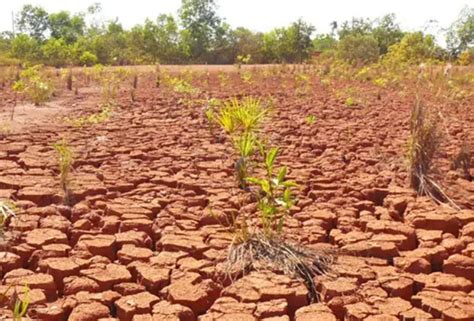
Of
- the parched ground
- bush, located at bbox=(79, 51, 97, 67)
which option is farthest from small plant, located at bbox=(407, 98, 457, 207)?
bush, located at bbox=(79, 51, 97, 67)

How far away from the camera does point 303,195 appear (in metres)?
3.89

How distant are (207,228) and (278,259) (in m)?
0.62

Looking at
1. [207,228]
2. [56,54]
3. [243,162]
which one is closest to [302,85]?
[243,162]

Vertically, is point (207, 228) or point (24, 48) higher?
point (24, 48)

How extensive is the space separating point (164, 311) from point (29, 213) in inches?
55.2

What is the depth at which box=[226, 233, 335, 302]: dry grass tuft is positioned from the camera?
267 centimetres

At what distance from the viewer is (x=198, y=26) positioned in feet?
81.9

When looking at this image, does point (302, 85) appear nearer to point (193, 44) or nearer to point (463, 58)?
point (463, 58)

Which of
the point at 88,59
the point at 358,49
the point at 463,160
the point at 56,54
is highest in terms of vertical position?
the point at 358,49

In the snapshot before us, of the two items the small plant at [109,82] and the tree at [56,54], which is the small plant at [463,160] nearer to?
the small plant at [109,82]

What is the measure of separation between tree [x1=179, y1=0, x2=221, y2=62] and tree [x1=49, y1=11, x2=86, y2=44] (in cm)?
584

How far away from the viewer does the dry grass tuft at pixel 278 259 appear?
267 cm

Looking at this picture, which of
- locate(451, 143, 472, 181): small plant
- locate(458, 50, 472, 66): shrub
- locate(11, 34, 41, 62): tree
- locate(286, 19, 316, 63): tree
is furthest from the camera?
locate(286, 19, 316, 63): tree

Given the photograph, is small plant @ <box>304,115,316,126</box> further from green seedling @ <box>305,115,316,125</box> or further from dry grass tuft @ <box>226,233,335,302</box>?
dry grass tuft @ <box>226,233,335,302</box>
